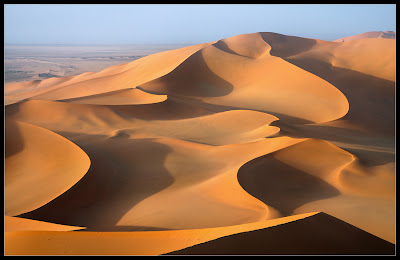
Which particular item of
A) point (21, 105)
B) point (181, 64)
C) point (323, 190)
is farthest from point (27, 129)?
point (181, 64)

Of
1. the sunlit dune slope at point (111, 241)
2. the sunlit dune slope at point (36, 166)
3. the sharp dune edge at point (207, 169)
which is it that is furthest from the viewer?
the sunlit dune slope at point (36, 166)

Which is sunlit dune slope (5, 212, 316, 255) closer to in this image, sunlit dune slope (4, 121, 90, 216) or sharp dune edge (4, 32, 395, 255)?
sharp dune edge (4, 32, 395, 255)

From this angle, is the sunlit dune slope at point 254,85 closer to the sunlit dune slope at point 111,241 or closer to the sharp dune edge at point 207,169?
the sharp dune edge at point 207,169

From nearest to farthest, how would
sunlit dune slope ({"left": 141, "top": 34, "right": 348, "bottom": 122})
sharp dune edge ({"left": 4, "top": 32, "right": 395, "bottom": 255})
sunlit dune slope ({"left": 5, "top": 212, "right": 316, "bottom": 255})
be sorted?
1. sunlit dune slope ({"left": 5, "top": 212, "right": 316, "bottom": 255})
2. sharp dune edge ({"left": 4, "top": 32, "right": 395, "bottom": 255})
3. sunlit dune slope ({"left": 141, "top": 34, "right": 348, "bottom": 122})

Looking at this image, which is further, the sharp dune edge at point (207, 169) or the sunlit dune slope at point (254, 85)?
the sunlit dune slope at point (254, 85)

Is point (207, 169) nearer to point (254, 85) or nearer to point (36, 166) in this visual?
point (36, 166)

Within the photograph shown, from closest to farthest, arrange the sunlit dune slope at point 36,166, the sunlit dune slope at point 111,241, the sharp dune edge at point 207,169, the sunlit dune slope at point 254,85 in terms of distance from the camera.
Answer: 1. the sunlit dune slope at point 111,241
2. the sharp dune edge at point 207,169
3. the sunlit dune slope at point 36,166
4. the sunlit dune slope at point 254,85

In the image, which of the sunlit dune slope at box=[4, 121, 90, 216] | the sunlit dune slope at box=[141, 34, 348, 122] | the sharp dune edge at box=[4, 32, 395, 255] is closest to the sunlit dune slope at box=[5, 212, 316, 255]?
the sharp dune edge at box=[4, 32, 395, 255]

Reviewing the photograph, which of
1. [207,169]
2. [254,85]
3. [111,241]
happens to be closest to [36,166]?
[207,169]

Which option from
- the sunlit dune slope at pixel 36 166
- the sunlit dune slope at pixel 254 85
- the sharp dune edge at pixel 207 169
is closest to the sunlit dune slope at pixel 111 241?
the sharp dune edge at pixel 207 169

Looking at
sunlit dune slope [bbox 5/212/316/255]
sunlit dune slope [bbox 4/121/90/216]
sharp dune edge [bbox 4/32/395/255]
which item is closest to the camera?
sunlit dune slope [bbox 5/212/316/255]
